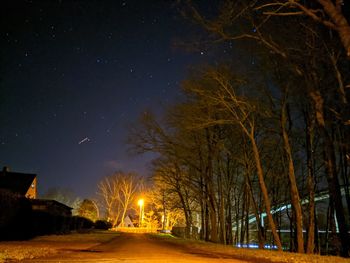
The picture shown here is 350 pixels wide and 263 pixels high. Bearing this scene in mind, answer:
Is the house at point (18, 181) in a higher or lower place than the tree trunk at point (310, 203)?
higher

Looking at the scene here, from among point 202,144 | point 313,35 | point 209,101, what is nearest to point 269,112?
point 209,101

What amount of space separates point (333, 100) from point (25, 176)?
51557mm

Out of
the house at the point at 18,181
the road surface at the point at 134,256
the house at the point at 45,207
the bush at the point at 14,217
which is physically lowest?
the road surface at the point at 134,256

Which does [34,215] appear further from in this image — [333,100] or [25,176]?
[25,176]

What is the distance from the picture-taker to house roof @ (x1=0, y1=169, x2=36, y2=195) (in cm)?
5133

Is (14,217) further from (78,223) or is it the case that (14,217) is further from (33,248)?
(78,223)

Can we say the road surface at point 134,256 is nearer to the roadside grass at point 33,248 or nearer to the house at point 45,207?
the roadside grass at point 33,248

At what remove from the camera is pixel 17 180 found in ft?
178

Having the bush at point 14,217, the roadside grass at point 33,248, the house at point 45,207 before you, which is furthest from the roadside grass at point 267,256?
the house at point 45,207

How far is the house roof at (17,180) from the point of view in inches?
2021

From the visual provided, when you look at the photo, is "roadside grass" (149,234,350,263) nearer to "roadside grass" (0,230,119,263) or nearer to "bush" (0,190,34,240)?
"roadside grass" (0,230,119,263)

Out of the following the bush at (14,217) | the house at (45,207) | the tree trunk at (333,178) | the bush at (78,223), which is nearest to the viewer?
the tree trunk at (333,178)

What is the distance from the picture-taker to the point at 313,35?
14438 millimetres

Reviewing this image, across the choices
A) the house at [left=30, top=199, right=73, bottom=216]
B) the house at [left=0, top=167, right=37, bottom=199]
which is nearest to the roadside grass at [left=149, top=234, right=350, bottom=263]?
the house at [left=30, top=199, right=73, bottom=216]
